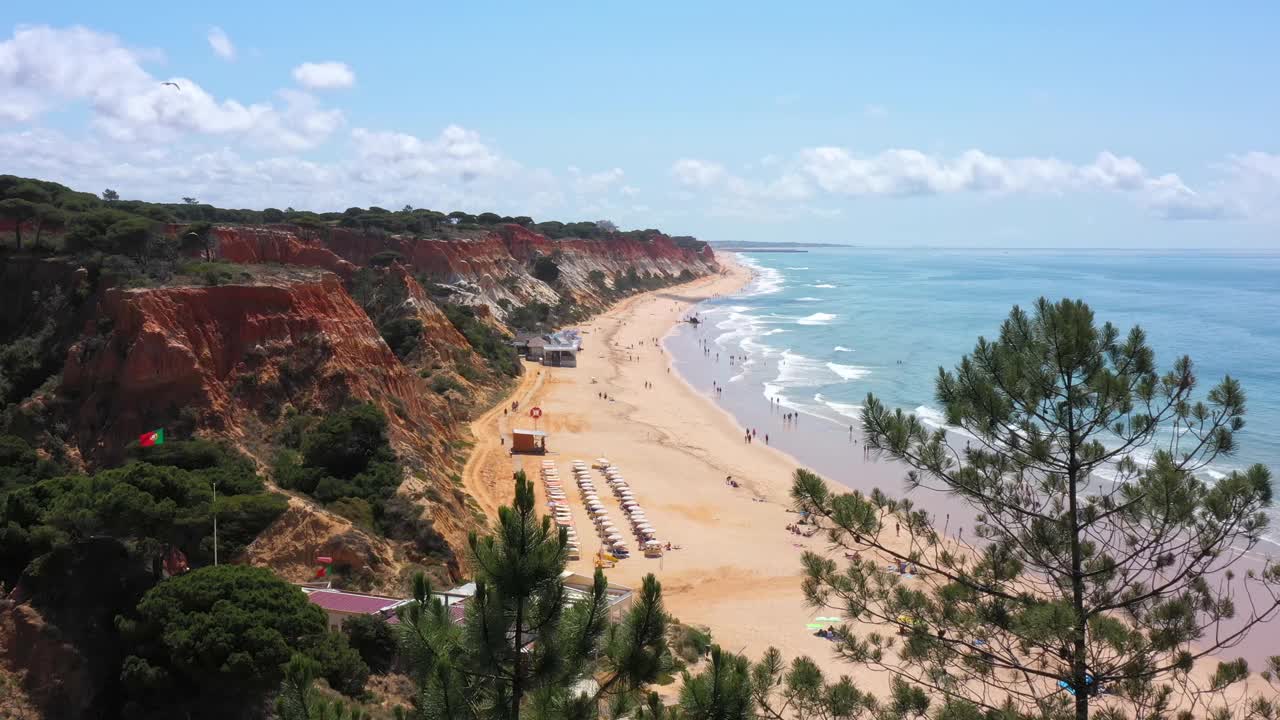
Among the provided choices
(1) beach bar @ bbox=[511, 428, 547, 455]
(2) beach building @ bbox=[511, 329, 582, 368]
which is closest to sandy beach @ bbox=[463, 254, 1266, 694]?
(1) beach bar @ bbox=[511, 428, 547, 455]

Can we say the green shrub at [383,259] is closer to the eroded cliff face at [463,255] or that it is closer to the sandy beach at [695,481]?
the eroded cliff face at [463,255]

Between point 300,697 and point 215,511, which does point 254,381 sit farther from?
point 300,697

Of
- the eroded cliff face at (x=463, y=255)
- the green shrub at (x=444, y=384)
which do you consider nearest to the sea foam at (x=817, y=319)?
the eroded cliff face at (x=463, y=255)

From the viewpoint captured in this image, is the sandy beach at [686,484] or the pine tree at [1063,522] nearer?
the pine tree at [1063,522]

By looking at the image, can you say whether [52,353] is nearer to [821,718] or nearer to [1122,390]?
[821,718]

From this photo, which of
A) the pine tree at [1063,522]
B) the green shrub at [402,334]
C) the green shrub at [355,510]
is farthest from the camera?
the green shrub at [402,334]

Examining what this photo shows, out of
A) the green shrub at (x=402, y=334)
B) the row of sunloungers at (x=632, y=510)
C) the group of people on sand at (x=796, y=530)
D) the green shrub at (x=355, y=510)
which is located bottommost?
the group of people on sand at (x=796, y=530)

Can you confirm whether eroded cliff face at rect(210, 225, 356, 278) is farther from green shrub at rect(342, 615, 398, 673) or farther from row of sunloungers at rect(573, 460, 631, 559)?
green shrub at rect(342, 615, 398, 673)
